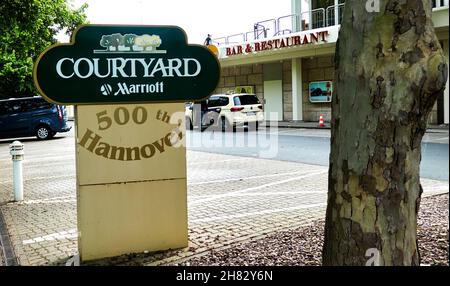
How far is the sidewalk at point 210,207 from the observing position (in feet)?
16.7

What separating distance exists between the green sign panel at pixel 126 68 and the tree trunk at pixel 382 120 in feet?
6.50

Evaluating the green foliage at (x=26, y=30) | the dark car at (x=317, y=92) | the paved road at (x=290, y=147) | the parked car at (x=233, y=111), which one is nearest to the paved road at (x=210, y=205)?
the paved road at (x=290, y=147)

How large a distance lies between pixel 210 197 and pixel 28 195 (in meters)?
3.22

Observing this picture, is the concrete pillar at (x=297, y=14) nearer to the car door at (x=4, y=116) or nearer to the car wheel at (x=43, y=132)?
the car wheel at (x=43, y=132)

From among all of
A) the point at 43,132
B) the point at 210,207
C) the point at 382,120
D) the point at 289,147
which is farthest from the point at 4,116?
the point at 382,120

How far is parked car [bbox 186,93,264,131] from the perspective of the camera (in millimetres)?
20859

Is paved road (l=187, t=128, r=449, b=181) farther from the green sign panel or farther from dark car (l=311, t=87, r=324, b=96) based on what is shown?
dark car (l=311, t=87, r=324, b=96)

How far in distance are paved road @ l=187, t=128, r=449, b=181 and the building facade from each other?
5679mm

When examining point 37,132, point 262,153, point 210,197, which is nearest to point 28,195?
point 210,197

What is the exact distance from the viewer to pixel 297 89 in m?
25.6

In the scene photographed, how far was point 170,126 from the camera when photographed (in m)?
4.95

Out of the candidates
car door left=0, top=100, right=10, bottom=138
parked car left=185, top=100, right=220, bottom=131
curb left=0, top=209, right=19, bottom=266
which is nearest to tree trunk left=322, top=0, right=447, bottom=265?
curb left=0, top=209, right=19, bottom=266

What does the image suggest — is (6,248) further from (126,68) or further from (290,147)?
(290,147)
